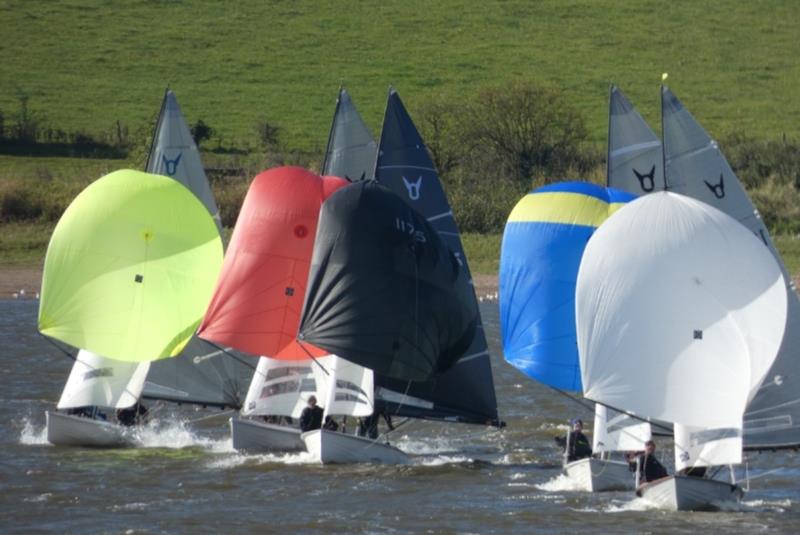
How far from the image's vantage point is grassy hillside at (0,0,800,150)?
74188mm

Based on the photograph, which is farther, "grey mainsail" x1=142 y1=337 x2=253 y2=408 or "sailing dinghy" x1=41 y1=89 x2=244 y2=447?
"grey mainsail" x1=142 y1=337 x2=253 y2=408

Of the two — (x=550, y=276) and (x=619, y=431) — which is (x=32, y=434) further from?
(x=619, y=431)

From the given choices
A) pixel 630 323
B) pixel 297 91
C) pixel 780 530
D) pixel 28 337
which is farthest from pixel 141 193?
pixel 297 91

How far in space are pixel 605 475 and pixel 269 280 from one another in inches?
231

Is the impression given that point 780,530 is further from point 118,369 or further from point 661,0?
point 661,0

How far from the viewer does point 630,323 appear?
21.2 meters

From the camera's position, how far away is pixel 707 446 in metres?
21.1

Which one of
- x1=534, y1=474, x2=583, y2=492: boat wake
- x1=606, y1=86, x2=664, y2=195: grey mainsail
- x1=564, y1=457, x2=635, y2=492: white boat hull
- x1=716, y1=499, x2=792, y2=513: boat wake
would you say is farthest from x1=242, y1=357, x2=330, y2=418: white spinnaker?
x1=716, y1=499, x2=792, y2=513: boat wake

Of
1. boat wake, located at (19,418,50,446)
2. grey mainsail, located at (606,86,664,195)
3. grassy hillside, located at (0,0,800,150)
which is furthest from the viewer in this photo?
grassy hillside, located at (0,0,800,150)

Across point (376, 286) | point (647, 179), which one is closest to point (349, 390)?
point (376, 286)

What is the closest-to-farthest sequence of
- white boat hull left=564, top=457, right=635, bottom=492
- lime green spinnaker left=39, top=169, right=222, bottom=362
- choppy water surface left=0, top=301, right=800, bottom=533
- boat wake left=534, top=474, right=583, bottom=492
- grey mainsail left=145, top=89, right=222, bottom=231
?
choppy water surface left=0, top=301, right=800, bottom=533 < white boat hull left=564, top=457, right=635, bottom=492 < boat wake left=534, top=474, right=583, bottom=492 < lime green spinnaker left=39, top=169, right=222, bottom=362 < grey mainsail left=145, top=89, right=222, bottom=231

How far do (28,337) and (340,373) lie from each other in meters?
17.5

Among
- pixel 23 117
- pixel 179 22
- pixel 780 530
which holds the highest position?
pixel 179 22

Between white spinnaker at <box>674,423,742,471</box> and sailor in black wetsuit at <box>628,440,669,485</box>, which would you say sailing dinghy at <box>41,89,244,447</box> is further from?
white spinnaker at <box>674,423,742,471</box>
